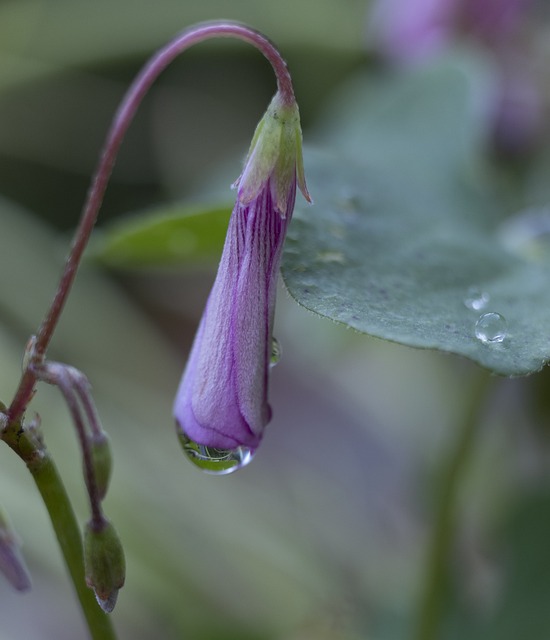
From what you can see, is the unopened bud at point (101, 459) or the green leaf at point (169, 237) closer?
the unopened bud at point (101, 459)

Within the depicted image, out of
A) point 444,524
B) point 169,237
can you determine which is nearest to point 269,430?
point 444,524

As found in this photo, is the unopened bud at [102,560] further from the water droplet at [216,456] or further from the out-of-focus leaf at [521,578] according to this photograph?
the out-of-focus leaf at [521,578]

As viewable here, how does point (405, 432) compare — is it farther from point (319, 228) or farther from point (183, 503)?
point (319, 228)

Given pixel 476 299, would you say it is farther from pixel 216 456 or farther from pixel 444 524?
pixel 444 524

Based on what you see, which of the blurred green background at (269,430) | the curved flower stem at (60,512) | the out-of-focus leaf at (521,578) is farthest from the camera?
the blurred green background at (269,430)

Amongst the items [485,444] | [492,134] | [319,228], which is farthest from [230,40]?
[319,228]

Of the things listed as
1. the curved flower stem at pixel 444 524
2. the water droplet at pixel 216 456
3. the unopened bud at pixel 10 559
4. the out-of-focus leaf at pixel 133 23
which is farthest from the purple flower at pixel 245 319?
the out-of-focus leaf at pixel 133 23
